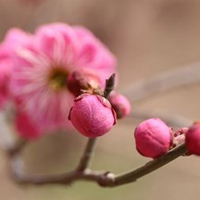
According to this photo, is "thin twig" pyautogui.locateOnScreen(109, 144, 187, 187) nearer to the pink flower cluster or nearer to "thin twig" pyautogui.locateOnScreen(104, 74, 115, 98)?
"thin twig" pyautogui.locateOnScreen(104, 74, 115, 98)

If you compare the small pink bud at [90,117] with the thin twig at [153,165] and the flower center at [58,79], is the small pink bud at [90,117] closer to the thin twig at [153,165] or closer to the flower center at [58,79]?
the thin twig at [153,165]

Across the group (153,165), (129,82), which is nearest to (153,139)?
(153,165)

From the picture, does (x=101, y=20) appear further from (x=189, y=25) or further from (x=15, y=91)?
(x=15, y=91)

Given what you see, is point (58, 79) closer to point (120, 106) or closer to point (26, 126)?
point (26, 126)

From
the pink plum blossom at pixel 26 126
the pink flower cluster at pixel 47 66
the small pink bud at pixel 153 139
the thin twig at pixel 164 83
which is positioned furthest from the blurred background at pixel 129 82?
the small pink bud at pixel 153 139

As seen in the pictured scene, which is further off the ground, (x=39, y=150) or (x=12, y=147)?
(x=12, y=147)

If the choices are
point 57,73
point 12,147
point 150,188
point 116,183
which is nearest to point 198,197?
point 150,188

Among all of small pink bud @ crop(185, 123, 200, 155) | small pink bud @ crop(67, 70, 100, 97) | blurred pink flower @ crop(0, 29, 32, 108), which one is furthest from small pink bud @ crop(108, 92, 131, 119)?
blurred pink flower @ crop(0, 29, 32, 108)

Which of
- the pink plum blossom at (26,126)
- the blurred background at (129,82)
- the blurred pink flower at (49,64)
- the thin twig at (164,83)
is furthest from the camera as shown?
the blurred background at (129,82)
